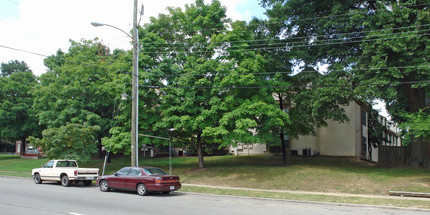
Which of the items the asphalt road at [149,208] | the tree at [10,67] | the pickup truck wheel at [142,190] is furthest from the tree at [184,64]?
the tree at [10,67]

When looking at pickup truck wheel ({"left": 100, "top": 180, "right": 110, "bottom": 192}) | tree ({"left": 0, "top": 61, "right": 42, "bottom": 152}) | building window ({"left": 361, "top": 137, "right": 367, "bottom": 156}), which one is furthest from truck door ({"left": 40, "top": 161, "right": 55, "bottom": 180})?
building window ({"left": 361, "top": 137, "right": 367, "bottom": 156})

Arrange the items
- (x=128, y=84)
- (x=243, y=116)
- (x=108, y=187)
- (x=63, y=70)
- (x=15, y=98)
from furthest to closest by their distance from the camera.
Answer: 1. (x=15, y=98)
2. (x=63, y=70)
3. (x=128, y=84)
4. (x=243, y=116)
5. (x=108, y=187)

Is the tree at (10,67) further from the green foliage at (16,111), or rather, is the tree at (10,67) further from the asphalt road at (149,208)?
the asphalt road at (149,208)

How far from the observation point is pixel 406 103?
75.5 feet

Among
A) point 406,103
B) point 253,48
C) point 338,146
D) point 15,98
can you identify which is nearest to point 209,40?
point 253,48

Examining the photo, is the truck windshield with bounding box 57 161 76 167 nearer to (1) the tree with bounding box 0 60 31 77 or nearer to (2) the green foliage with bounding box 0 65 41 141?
(2) the green foliage with bounding box 0 65 41 141

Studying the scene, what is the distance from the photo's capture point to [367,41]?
19.8 meters

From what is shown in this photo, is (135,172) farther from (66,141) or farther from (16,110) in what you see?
(16,110)

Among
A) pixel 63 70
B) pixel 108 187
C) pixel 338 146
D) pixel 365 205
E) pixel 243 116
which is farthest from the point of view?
pixel 338 146

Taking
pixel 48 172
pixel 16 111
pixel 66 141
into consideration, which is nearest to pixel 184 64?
pixel 66 141

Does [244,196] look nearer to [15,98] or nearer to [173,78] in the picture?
[173,78]

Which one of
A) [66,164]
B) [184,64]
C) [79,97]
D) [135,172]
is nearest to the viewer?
[135,172]

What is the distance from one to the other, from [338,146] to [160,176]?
2446 centimetres

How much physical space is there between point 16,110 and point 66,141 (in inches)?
944
